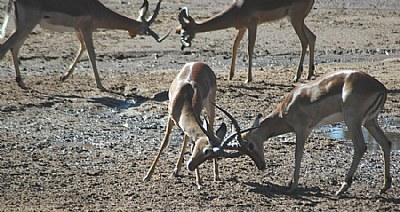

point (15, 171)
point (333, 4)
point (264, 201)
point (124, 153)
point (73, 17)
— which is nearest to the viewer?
point (264, 201)

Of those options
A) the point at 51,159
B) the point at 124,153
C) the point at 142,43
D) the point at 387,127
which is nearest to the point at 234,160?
the point at 124,153

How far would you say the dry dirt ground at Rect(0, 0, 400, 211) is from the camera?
10.6 m

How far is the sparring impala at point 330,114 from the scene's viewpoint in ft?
34.8

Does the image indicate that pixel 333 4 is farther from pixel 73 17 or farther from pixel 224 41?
pixel 73 17

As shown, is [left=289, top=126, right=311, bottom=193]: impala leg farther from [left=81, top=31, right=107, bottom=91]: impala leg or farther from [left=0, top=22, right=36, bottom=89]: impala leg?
[left=0, top=22, right=36, bottom=89]: impala leg

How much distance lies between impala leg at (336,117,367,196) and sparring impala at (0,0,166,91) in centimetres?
630

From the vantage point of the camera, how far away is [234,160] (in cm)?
1224

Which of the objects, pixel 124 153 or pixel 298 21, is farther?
pixel 298 21

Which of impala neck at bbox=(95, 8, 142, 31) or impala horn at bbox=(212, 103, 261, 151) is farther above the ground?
impala horn at bbox=(212, 103, 261, 151)

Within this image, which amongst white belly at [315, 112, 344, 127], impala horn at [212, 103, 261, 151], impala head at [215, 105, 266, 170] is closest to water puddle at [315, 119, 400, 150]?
white belly at [315, 112, 344, 127]

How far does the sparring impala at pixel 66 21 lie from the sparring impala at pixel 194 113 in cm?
460

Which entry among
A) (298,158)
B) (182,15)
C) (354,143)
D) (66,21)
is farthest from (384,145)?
(66,21)

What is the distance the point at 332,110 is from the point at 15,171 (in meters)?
3.57

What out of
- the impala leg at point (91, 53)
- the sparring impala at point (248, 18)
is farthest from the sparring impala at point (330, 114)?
the sparring impala at point (248, 18)
